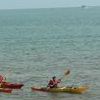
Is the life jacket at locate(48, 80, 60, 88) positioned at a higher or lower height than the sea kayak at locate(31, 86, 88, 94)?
higher

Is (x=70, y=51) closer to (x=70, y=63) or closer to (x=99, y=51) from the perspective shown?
(x=99, y=51)

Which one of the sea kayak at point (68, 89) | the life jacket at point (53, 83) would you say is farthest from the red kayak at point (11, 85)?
the life jacket at point (53, 83)

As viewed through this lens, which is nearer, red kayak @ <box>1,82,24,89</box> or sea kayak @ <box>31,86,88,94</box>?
sea kayak @ <box>31,86,88,94</box>

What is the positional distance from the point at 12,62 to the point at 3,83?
16148 millimetres

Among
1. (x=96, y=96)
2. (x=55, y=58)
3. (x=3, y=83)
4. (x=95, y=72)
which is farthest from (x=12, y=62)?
(x=96, y=96)

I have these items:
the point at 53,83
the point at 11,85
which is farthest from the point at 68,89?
the point at 11,85

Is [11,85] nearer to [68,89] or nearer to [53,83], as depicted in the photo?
[53,83]

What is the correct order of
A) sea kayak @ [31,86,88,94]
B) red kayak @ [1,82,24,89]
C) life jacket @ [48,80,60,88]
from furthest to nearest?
1. life jacket @ [48,80,60,88]
2. red kayak @ [1,82,24,89]
3. sea kayak @ [31,86,88,94]

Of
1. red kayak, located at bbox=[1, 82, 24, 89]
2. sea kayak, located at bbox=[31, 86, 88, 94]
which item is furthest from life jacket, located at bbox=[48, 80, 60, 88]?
red kayak, located at bbox=[1, 82, 24, 89]

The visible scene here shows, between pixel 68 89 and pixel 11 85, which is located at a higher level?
pixel 11 85

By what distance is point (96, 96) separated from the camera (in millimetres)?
34344

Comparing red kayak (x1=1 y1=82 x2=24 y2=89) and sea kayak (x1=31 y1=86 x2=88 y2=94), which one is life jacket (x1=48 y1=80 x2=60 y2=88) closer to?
sea kayak (x1=31 y1=86 x2=88 y2=94)

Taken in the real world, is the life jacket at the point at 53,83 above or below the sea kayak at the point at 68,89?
above

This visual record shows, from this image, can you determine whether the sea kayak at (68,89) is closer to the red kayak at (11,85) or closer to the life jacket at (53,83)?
the life jacket at (53,83)
